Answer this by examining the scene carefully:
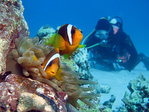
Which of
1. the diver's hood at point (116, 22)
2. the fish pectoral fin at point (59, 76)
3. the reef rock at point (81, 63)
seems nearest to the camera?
the fish pectoral fin at point (59, 76)

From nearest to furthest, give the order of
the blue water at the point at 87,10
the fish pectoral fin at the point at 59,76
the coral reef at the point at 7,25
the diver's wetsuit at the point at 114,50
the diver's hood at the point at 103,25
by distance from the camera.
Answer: the coral reef at the point at 7,25
the fish pectoral fin at the point at 59,76
the diver's hood at the point at 103,25
the diver's wetsuit at the point at 114,50
the blue water at the point at 87,10

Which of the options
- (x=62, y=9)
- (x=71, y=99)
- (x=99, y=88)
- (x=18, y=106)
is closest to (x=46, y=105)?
(x=18, y=106)

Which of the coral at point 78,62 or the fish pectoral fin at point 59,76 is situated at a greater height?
the coral at point 78,62

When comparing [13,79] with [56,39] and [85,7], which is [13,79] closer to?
[56,39]

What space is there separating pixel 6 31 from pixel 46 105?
82cm

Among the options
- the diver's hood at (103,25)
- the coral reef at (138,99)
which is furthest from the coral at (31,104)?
the diver's hood at (103,25)

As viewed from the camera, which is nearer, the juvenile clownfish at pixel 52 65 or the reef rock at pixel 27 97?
the reef rock at pixel 27 97

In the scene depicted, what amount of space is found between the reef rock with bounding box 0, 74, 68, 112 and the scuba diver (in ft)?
22.4

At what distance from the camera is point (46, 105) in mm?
1047

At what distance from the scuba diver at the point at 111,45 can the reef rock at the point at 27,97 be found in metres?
6.82

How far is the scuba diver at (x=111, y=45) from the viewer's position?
26.3 feet

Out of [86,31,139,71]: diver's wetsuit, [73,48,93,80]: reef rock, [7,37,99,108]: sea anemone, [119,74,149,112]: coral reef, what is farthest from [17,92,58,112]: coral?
[86,31,139,71]: diver's wetsuit

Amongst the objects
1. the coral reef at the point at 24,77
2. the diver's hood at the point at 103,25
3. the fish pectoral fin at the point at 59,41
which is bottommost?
the coral reef at the point at 24,77

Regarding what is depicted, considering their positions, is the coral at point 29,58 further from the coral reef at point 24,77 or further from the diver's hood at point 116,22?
the diver's hood at point 116,22
